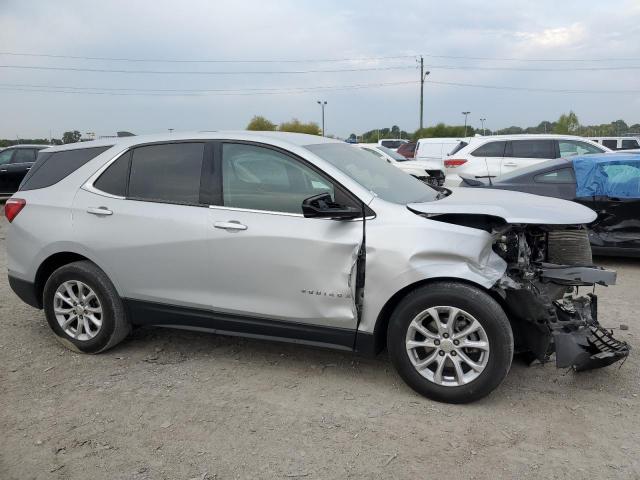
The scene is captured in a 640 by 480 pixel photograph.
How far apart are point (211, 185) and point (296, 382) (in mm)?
1523

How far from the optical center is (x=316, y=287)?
3619mm

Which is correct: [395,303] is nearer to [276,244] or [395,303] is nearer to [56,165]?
[276,244]

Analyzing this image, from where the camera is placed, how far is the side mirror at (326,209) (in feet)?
11.3

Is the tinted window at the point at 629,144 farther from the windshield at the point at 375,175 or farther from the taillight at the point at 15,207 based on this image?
the taillight at the point at 15,207

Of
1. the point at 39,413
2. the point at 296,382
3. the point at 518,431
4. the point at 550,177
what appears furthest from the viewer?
the point at 550,177

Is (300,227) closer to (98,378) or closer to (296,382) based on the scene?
(296,382)

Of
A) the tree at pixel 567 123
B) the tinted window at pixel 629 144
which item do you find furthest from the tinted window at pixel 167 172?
the tree at pixel 567 123

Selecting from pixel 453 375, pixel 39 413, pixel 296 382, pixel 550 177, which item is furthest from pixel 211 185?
pixel 550 177

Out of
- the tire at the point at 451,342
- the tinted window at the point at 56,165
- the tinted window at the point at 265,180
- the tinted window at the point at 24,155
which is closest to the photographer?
the tire at the point at 451,342

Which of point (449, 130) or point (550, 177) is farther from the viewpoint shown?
point (449, 130)

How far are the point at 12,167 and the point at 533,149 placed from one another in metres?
13.0

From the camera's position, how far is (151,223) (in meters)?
4.05

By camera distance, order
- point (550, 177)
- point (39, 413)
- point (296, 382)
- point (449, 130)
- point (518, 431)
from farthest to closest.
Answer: point (449, 130) → point (550, 177) → point (296, 382) → point (39, 413) → point (518, 431)

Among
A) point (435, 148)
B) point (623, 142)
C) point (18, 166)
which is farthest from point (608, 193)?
point (623, 142)
